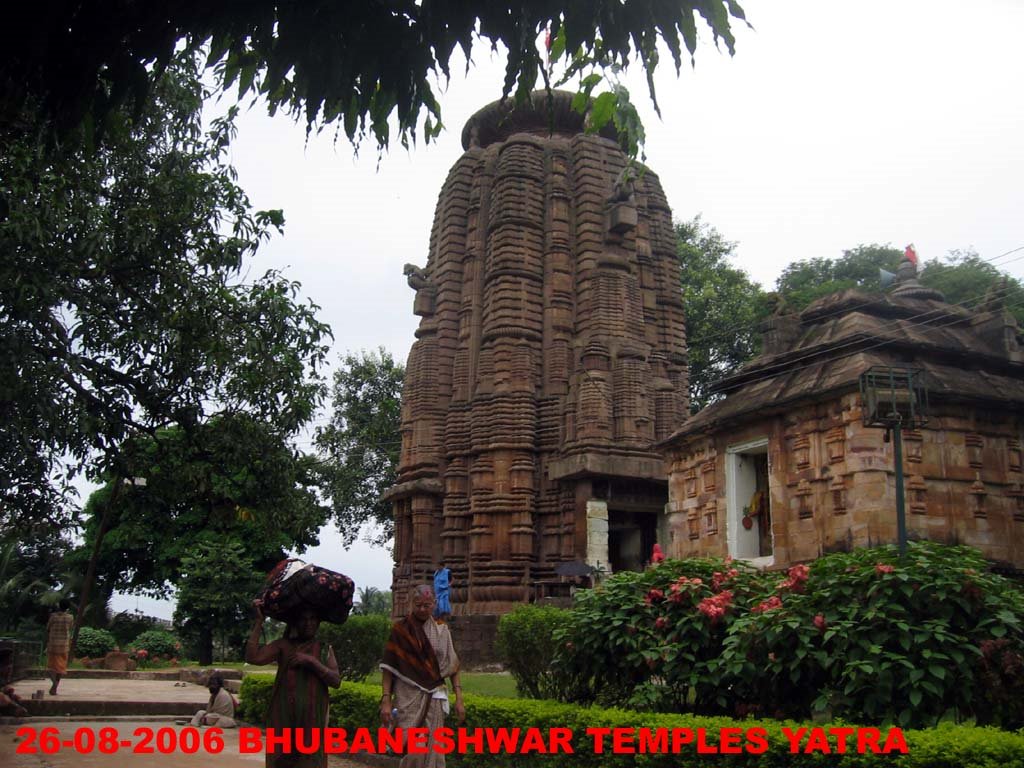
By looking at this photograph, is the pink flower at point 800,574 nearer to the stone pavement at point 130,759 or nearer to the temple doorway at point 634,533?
the stone pavement at point 130,759

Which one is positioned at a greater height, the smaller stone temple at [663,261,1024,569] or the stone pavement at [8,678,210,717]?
the smaller stone temple at [663,261,1024,569]

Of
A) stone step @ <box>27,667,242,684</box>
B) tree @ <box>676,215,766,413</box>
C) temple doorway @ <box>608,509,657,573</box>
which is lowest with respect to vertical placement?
stone step @ <box>27,667,242,684</box>

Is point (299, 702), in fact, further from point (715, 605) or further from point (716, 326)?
point (716, 326)

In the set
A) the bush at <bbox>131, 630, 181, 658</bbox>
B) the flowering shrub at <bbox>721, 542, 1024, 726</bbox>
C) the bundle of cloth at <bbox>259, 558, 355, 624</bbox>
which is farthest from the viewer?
the bush at <bbox>131, 630, 181, 658</bbox>

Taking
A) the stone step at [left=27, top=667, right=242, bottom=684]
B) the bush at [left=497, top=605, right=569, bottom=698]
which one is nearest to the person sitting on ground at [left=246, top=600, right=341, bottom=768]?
the bush at [left=497, top=605, right=569, bottom=698]

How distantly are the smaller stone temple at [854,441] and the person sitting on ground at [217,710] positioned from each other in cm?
732

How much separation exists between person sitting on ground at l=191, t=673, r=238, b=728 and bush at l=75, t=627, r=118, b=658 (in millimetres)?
16067

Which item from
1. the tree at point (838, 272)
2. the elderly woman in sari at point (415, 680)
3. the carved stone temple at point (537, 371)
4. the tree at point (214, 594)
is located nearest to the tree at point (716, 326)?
the tree at point (838, 272)

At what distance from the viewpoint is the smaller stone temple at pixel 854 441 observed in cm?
1187

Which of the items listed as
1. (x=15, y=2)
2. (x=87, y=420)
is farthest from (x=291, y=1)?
(x=87, y=420)

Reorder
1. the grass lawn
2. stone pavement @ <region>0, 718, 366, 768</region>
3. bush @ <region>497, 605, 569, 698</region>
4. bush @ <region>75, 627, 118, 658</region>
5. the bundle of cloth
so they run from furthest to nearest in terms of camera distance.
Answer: bush @ <region>75, 627, 118, 658</region> → the grass lawn → bush @ <region>497, 605, 569, 698</region> → stone pavement @ <region>0, 718, 366, 768</region> → the bundle of cloth

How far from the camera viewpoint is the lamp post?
1016 cm

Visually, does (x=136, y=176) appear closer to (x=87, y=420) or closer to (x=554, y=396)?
(x=87, y=420)
